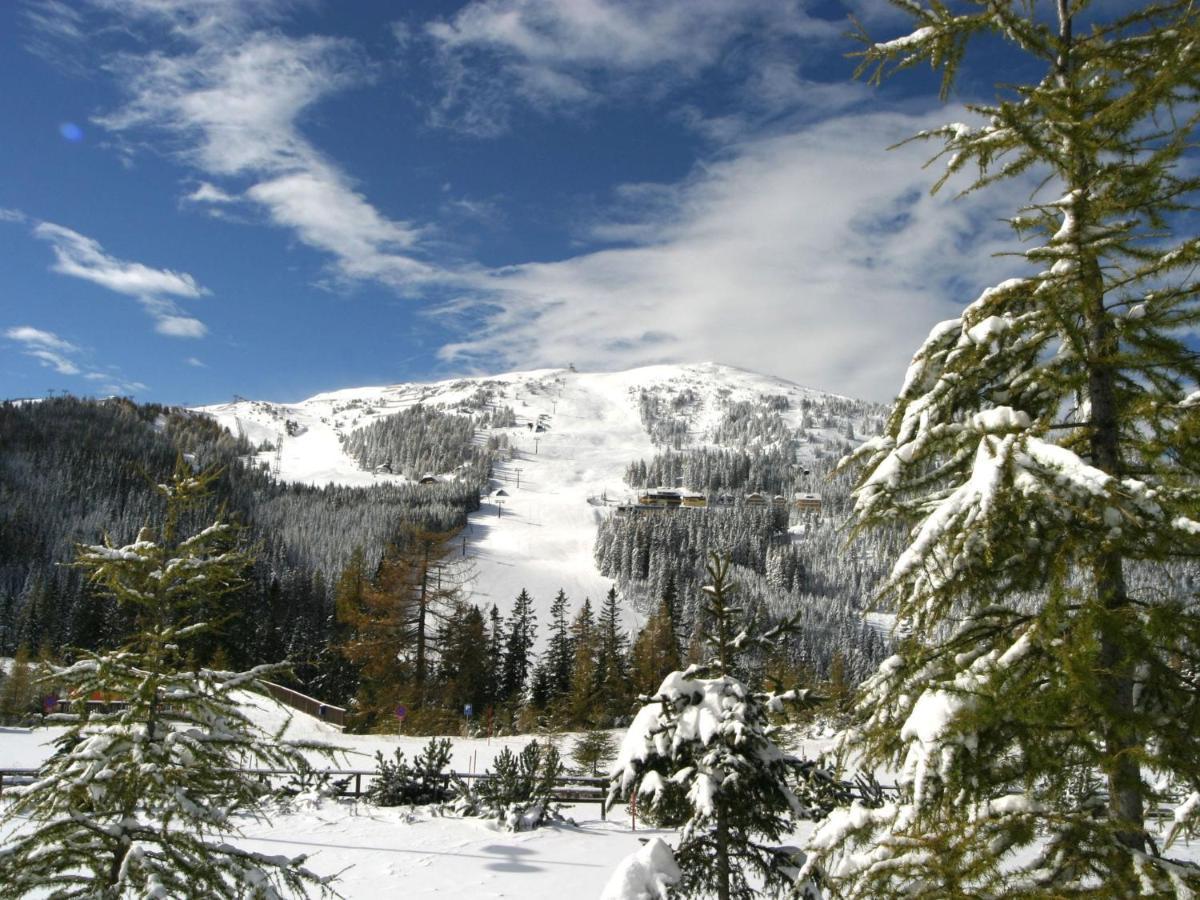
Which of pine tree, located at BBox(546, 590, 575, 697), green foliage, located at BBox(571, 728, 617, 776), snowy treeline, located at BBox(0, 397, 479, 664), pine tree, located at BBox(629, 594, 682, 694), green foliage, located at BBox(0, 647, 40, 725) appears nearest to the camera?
green foliage, located at BBox(571, 728, 617, 776)

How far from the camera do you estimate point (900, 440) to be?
4895mm

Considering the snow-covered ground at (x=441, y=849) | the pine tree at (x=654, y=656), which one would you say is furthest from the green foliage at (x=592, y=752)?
the pine tree at (x=654, y=656)

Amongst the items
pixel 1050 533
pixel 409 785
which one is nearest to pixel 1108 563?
pixel 1050 533

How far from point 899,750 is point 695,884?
5555 millimetres

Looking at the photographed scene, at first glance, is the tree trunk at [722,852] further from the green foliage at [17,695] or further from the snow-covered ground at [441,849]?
the green foliage at [17,695]

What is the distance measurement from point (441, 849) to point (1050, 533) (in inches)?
570

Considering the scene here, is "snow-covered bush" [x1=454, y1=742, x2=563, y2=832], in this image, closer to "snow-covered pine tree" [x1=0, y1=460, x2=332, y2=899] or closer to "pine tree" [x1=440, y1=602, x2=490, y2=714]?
"snow-covered pine tree" [x1=0, y1=460, x2=332, y2=899]

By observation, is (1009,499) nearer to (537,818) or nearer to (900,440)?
(900,440)

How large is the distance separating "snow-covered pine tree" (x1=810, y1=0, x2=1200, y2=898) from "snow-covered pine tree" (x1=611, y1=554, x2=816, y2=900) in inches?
144

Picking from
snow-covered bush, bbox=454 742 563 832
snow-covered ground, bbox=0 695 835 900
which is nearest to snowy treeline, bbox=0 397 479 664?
snow-covered ground, bbox=0 695 835 900

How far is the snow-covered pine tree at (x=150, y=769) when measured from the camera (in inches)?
261

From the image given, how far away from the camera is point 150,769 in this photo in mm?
6820

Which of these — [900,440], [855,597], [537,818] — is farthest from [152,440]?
[900,440]

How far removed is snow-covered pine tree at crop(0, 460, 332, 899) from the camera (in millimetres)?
6641
